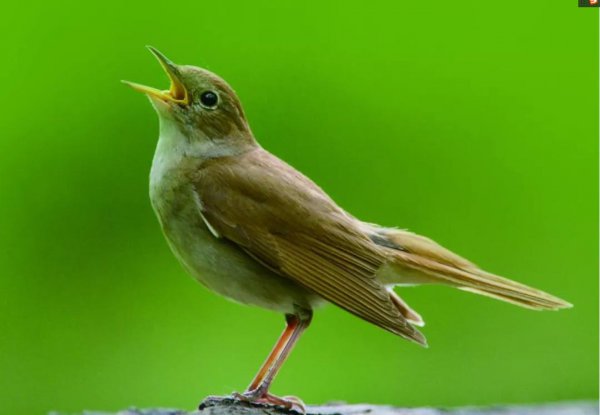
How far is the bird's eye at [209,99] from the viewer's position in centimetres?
672

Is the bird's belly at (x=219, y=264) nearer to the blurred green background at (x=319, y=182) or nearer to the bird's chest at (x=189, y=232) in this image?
the bird's chest at (x=189, y=232)

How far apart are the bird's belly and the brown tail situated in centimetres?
69

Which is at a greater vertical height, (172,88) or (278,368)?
(172,88)

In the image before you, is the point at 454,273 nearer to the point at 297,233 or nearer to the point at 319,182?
the point at 297,233

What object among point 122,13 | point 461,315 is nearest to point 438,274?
point 461,315

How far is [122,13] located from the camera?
382 inches

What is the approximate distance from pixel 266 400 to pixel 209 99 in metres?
1.68

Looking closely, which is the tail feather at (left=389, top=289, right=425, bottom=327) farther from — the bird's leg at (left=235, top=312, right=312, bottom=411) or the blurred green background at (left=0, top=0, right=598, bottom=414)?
the blurred green background at (left=0, top=0, right=598, bottom=414)

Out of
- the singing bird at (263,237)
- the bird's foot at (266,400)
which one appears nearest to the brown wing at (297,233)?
the singing bird at (263,237)

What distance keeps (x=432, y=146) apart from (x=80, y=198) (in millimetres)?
2944

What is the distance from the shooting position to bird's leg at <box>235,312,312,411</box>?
257 inches

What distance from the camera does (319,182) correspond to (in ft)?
31.3

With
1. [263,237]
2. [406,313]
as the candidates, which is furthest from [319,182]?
[263,237]

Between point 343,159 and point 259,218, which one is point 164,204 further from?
point 343,159
